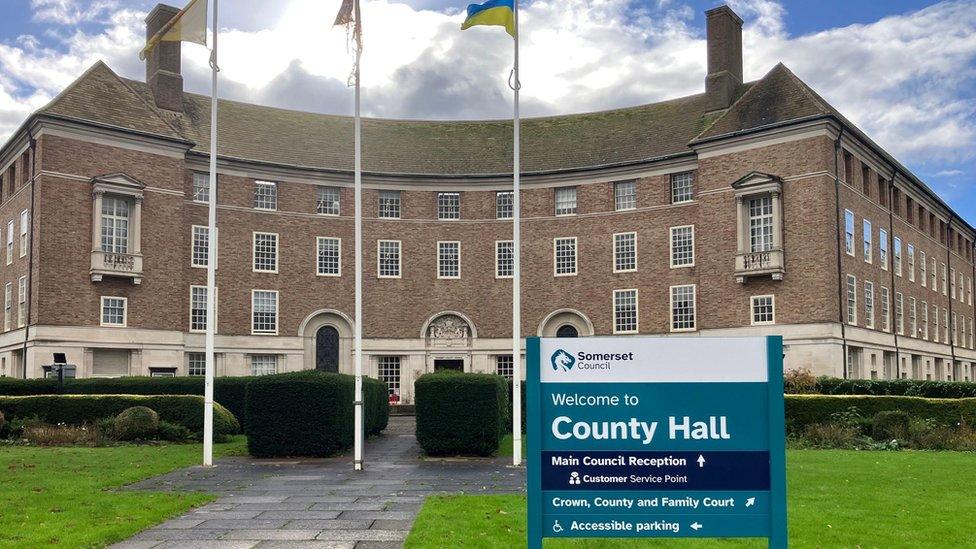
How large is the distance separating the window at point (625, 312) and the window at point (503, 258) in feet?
18.9

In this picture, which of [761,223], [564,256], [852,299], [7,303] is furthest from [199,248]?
[852,299]

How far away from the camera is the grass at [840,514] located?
10312 mm

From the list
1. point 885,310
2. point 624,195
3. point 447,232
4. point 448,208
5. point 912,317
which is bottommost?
point 912,317

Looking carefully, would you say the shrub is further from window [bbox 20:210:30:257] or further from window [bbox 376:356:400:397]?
window [bbox 20:210:30:257]

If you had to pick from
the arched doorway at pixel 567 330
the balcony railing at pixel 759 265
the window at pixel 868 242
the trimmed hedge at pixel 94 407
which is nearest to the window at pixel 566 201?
the arched doorway at pixel 567 330

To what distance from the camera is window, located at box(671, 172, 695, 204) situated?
4641 cm

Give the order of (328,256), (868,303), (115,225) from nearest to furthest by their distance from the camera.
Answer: (115,225), (868,303), (328,256)

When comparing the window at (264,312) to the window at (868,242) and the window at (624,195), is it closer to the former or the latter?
the window at (624,195)

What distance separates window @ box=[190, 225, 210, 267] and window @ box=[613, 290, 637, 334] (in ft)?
66.5

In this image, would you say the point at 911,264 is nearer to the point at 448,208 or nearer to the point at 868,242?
the point at 868,242

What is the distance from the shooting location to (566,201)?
49.4 m

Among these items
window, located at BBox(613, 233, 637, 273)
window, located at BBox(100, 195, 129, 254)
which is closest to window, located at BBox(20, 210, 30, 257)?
window, located at BBox(100, 195, 129, 254)

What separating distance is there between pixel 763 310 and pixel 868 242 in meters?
7.81

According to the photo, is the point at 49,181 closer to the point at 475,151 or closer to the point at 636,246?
the point at 475,151
